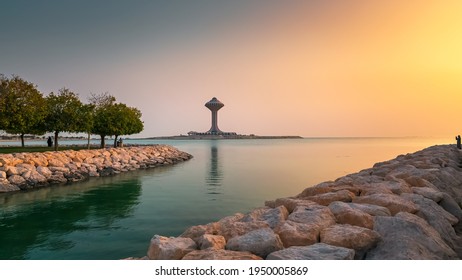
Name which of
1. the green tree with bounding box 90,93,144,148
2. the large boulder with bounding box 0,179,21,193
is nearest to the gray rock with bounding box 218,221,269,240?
the large boulder with bounding box 0,179,21,193

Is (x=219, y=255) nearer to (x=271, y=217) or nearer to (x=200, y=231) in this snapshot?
(x=200, y=231)

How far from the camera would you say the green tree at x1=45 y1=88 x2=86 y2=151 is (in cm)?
3469

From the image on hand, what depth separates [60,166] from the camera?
71.8ft

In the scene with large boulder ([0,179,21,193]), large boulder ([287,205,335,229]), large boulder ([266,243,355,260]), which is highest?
large boulder ([287,205,335,229])

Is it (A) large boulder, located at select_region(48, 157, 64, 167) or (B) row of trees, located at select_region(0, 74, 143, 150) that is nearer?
(A) large boulder, located at select_region(48, 157, 64, 167)

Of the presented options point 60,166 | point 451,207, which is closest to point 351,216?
point 451,207

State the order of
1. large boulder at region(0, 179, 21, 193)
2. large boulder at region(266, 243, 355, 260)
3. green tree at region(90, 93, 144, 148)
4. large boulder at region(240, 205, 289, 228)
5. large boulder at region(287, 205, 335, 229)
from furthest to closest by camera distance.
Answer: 1. green tree at region(90, 93, 144, 148)
2. large boulder at region(0, 179, 21, 193)
3. large boulder at region(240, 205, 289, 228)
4. large boulder at region(287, 205, 335, 229)
5. large boulder at region(266, 243, 355, 260)

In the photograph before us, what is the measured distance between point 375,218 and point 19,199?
15.1 metres

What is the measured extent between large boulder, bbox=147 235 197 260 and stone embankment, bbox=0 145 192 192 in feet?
50.5

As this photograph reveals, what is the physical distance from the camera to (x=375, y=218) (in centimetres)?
541

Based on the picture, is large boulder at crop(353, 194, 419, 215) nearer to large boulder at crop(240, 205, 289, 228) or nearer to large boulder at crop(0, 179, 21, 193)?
large boulder at crop(240, 205, 289, 228)

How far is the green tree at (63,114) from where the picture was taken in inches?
1366

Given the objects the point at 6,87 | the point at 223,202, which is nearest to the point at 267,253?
the point at 223,202

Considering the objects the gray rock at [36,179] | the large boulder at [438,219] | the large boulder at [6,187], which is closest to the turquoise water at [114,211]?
the large boulder at [6,187]
